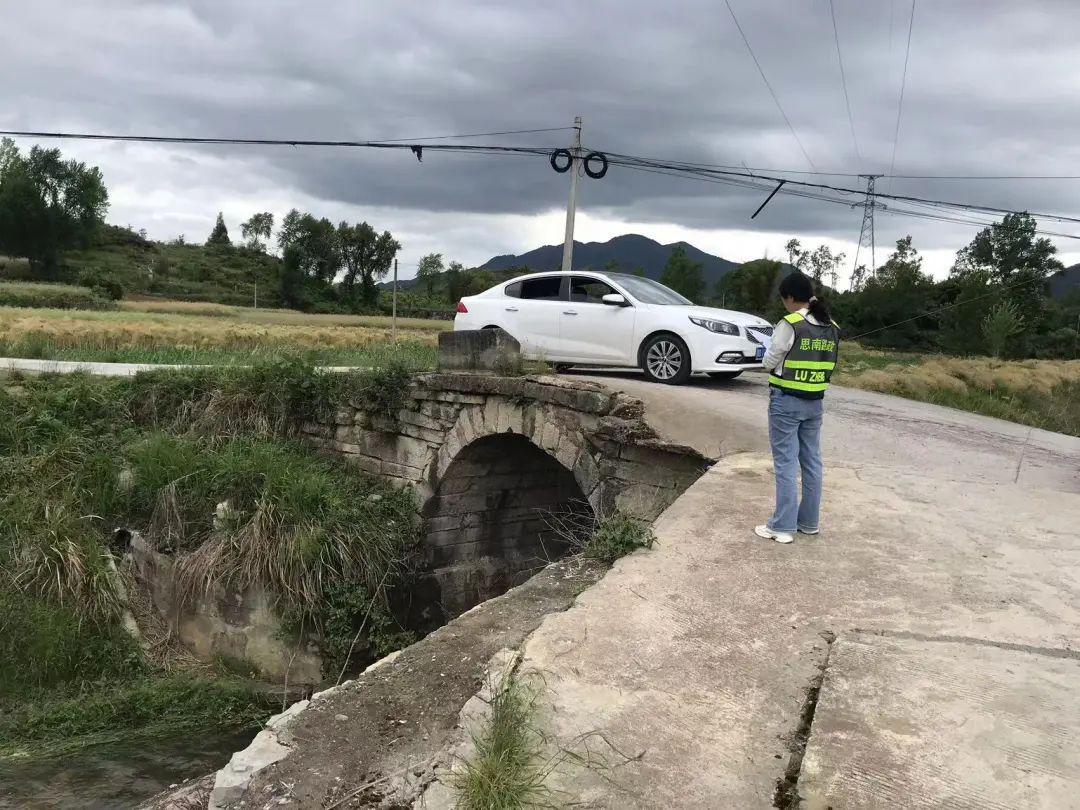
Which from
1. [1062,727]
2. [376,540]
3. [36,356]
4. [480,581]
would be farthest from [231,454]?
[1062,727]

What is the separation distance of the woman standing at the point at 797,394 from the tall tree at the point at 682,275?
42.7 m

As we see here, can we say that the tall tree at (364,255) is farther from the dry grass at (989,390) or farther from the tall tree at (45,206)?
the dry grass at (989,390)

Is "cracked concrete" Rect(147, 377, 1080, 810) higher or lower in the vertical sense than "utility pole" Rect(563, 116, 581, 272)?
lower

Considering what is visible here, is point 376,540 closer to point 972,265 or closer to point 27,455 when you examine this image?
point 27,455

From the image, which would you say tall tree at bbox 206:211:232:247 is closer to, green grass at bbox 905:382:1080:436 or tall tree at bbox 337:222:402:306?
tall tree at bbox 337:222:402:306

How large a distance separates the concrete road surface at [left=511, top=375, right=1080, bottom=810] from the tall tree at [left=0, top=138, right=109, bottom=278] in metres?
63.6

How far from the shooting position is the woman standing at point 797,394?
468cm

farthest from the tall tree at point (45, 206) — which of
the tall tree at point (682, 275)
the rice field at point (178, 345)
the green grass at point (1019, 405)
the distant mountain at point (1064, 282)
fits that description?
the distant mountain at point (1064, 282)

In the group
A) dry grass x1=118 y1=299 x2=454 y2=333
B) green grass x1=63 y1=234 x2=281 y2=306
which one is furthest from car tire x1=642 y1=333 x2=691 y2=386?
green grass x1=63 y1=234 x2=281 y2=306

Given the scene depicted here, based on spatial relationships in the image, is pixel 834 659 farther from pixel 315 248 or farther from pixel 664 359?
pixel 315 248

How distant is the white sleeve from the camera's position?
15.4 ft

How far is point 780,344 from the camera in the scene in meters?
4.73

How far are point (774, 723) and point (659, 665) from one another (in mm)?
541

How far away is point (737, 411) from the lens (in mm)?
8047
